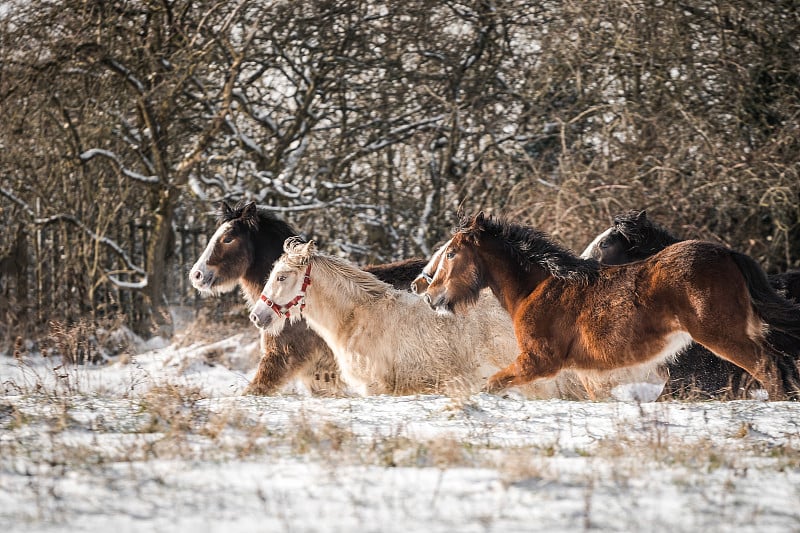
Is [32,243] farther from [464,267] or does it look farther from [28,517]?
[28,517]

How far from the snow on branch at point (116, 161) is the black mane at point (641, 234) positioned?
27.1 ft

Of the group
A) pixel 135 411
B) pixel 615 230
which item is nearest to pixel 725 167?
pixel 615 230

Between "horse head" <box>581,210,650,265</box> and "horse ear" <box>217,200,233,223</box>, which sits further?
"horse ear" <box>217,200,233,223</box>

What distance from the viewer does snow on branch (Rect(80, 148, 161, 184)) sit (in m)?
13.5

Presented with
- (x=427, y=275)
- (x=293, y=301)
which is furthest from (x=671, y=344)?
(x=293, y=301)

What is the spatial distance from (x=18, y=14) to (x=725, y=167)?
33.7 ft

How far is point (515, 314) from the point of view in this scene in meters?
6.89

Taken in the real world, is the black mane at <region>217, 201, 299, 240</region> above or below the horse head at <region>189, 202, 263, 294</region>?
above

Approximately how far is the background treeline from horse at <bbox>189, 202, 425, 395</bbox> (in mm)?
4255

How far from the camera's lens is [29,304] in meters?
14.7

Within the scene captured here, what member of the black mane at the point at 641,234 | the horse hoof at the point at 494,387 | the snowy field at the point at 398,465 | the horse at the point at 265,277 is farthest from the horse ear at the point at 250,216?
the black mane at the point at 641,234

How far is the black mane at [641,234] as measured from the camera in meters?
8.05

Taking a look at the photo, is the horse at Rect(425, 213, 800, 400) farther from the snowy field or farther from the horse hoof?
the snowy field

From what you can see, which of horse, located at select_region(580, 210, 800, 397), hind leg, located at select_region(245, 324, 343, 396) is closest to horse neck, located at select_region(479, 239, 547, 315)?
horse, located at select_region(580, 210, 800, 397)
